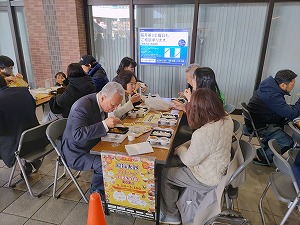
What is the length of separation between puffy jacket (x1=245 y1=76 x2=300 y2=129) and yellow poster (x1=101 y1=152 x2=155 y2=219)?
1818 mm

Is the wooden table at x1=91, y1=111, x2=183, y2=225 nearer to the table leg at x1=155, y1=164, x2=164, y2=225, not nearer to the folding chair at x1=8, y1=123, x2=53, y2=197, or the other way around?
the table leg at x1=155, y1=164, x2=164, y2=225

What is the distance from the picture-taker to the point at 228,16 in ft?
13.7

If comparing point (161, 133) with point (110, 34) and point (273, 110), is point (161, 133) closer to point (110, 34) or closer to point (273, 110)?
point (273, 110)

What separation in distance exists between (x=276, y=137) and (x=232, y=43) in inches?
96.0

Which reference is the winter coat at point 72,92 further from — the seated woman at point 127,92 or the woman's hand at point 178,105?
the woman's hand at point 178,105

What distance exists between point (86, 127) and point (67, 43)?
3729 millimetres

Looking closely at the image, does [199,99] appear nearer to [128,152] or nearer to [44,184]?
[128,152]

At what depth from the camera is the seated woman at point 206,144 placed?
4.73ft

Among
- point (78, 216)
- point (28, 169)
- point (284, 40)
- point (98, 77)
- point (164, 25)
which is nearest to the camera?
point (78, 216)

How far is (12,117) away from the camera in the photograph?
6.70 feet

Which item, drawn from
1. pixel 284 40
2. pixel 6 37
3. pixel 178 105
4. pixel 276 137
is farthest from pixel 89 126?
pixel 6 37

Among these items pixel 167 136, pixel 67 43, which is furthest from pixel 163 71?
pixel 167 136

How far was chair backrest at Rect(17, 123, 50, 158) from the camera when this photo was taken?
6.26 ft

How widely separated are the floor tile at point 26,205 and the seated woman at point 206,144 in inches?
54.2
